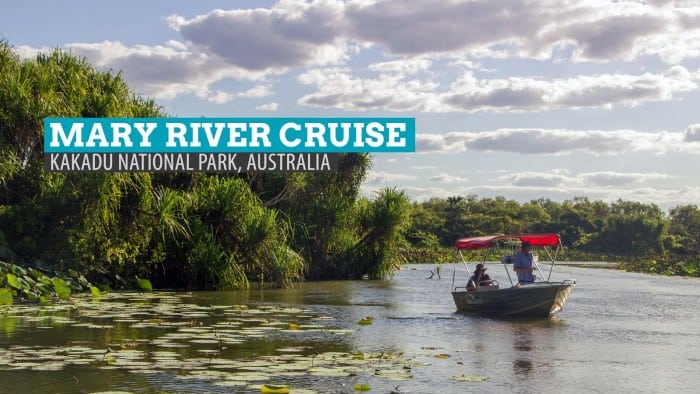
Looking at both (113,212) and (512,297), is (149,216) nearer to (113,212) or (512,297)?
(113,212)

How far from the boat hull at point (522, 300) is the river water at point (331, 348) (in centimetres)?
45

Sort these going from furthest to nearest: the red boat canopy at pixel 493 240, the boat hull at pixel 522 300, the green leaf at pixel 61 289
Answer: the red boat canopy at pixel 493 240 < the boat hull at pixel 522 300 < the green leaf at pixel 61 289

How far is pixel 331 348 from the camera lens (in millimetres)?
12891

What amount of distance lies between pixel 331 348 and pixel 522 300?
7926 millimetres

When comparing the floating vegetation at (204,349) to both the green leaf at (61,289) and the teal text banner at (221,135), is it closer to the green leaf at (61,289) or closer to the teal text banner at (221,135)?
the green leaf at (61,289)

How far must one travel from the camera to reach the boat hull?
63.1ft

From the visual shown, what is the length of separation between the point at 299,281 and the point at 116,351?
21633 mm

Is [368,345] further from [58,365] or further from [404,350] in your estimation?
[58,365]

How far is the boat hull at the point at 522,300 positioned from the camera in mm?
19219

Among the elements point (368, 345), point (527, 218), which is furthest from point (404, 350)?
point (527, 218)

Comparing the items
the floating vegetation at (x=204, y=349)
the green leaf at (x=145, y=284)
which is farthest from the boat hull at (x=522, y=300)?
the green leaf at (x=145, y=284)

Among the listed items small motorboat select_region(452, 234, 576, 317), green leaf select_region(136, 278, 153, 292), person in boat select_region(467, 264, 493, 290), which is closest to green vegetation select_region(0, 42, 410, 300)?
green leaf select_region(136, 278, 153, 292)

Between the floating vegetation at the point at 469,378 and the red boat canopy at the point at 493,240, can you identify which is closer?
the floating vegetation at the point at 469,378

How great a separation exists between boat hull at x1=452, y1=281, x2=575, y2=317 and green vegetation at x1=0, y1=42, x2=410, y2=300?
974cm
